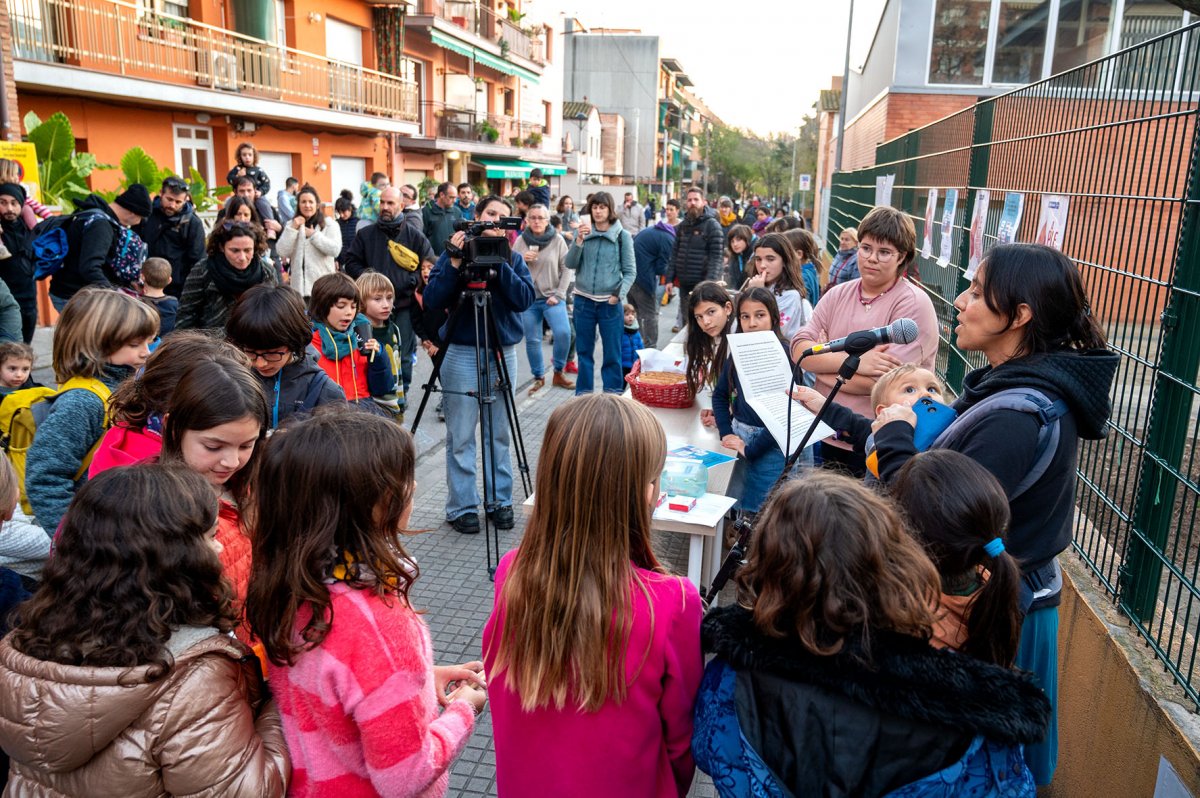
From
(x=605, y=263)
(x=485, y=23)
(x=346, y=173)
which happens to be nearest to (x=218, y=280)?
(x=605, y=263)

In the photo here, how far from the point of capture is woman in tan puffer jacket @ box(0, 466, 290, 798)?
59.1 inches

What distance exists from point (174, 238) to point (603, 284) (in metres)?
3.57

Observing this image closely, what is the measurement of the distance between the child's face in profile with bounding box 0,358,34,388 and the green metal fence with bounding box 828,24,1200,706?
15.1 feet

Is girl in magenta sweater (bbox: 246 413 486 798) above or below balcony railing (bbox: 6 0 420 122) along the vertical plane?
below

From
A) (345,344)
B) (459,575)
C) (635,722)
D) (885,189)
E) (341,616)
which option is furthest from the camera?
(885,189)

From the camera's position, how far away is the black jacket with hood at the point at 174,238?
7.14m

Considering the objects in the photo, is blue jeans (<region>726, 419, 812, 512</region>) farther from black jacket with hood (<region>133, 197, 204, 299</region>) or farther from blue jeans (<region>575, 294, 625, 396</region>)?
black jacket with hood (<region>133, 197, 204, 299</region>)

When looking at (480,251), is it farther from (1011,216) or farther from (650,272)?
(650,272)

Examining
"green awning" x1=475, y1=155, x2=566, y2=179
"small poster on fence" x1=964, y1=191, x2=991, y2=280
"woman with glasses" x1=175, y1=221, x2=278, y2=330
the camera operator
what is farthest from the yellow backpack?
"green awning" x1=475, y1=155, x2=566, y2=179

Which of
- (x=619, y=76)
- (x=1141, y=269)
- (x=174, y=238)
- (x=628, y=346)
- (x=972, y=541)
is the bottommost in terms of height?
(x=628, y=346)

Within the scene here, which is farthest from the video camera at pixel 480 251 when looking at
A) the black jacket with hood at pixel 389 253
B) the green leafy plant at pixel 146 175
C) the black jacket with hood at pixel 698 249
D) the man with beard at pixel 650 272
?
the green leafy plant at pixel 146 175

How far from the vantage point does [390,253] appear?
7305mm

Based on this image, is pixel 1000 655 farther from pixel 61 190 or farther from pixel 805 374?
pixel 61 190

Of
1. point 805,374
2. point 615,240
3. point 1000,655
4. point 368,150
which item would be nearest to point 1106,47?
point 615,240
